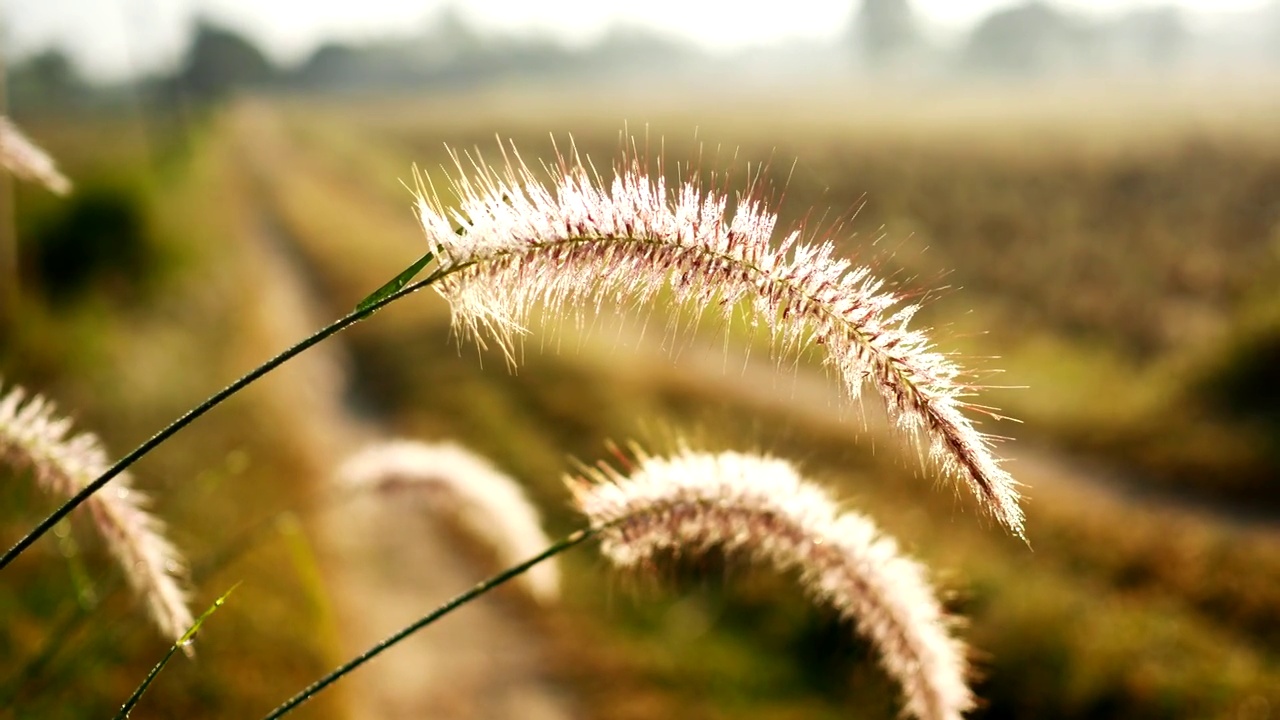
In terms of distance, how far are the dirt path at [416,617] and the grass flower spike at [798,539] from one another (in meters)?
5.09

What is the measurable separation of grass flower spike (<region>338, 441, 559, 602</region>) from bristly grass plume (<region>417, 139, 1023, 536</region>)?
5.43 ft

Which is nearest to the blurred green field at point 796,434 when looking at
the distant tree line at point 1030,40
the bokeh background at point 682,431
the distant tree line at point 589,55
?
the bokeh background at point 682,431

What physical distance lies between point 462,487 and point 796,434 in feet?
30.6

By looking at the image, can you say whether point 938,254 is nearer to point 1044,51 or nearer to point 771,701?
point 771,701

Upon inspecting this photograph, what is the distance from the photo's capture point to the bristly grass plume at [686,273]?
1715mm

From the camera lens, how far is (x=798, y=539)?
2.20m

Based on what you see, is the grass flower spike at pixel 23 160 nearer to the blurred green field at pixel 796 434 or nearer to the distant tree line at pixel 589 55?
the blurred green field at pixel 796 434

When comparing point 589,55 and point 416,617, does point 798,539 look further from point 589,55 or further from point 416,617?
point 589,55

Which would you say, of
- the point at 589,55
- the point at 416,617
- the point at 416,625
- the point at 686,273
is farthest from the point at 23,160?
the point at 589,55

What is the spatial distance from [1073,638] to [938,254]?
621 inches

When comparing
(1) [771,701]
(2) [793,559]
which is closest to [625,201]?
(2) [793,559]

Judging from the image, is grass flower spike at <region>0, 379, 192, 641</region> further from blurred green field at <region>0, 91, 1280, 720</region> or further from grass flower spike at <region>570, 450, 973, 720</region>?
grass flower spike at <region>570, 450, 973, 720</region>

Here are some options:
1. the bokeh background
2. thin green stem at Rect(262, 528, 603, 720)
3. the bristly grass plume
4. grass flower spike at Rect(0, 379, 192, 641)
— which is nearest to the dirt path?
the bokeh background

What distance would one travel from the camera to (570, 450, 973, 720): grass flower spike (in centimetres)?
211
